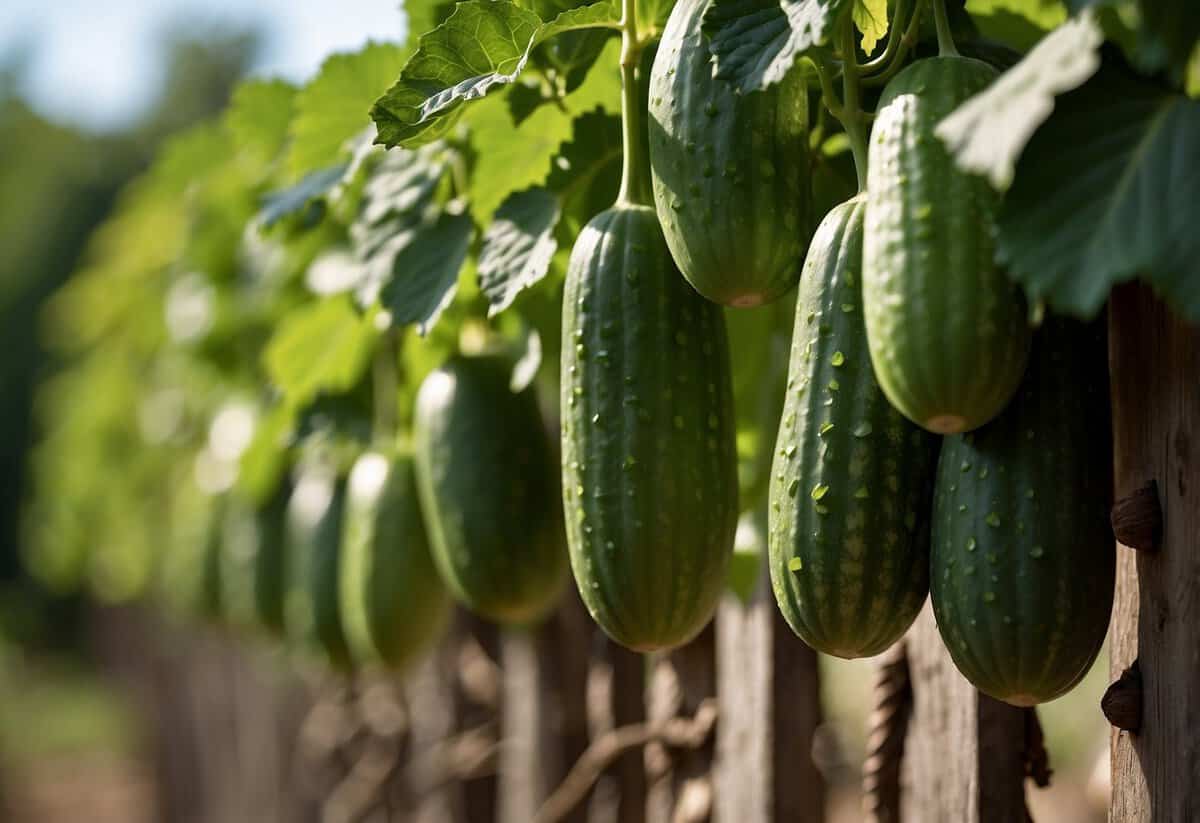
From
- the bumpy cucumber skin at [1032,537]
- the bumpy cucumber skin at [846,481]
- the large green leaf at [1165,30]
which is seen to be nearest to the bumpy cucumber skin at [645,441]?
the bumpy cucumber skin at [846,481]

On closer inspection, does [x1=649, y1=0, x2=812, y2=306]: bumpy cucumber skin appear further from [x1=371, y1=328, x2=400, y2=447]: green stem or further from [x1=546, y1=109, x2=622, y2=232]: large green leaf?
[x1=371, y1=328, x2=400, y2=447]: green stem

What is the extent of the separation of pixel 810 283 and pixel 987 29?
20.1 inches

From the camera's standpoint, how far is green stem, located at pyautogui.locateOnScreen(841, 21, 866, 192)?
1.10m

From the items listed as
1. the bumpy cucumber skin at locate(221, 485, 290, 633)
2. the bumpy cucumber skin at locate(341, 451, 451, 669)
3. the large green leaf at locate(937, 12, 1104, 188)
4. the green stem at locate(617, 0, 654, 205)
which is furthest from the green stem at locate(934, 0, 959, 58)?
the bumpy cucumber skin at locate(221, 485, 290, 633)

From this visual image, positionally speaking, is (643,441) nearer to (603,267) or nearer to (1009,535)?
(603,267)

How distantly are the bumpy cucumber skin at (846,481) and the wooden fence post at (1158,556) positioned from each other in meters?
0.17

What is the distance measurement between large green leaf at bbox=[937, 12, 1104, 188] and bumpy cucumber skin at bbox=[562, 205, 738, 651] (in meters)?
0.40

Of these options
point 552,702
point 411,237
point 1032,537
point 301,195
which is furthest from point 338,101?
point 552,702

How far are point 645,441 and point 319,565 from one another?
1.53 meters

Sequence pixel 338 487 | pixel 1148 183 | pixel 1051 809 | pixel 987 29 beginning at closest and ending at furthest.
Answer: pixel 1148 183
pixel 987 29
pixel 338 487
pixel 1051 809

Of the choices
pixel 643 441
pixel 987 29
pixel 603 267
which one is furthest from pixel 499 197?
pixel 987 29

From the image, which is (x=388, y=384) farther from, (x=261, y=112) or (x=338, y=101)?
(x=338, y=101)

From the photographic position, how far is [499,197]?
4.98 feet

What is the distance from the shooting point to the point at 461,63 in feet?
4.02
